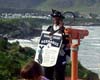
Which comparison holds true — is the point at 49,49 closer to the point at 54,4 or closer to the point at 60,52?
the point at 60,52

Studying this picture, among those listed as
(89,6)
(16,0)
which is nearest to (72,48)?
(89,6)

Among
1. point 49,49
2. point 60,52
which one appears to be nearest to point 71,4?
point 60,52

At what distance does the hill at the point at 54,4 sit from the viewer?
533 ft

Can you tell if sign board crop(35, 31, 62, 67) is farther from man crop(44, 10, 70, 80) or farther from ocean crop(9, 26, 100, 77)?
ocean crop(9, 26, 100, 77)

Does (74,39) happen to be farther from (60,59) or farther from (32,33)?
(32,33)

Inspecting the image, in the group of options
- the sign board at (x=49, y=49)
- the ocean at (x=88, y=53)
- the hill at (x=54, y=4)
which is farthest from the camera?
the hill at (x=54, y=4)

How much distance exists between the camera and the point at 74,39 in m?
6.05

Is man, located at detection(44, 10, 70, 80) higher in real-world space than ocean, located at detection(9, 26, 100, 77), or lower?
higher

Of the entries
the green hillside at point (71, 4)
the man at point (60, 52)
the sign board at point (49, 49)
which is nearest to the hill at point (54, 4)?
the green hillside at point (71, 4)

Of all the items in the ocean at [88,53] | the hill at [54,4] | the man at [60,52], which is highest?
the man at [60,52]

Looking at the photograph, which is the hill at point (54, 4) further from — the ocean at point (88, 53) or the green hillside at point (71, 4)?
the ocean at point (88, 53)

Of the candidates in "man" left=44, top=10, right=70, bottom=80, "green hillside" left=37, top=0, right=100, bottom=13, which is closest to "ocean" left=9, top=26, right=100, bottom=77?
"man" left=44, top=10, right=70, bottom=80

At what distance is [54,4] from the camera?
168m

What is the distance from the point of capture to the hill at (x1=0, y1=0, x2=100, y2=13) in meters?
162
